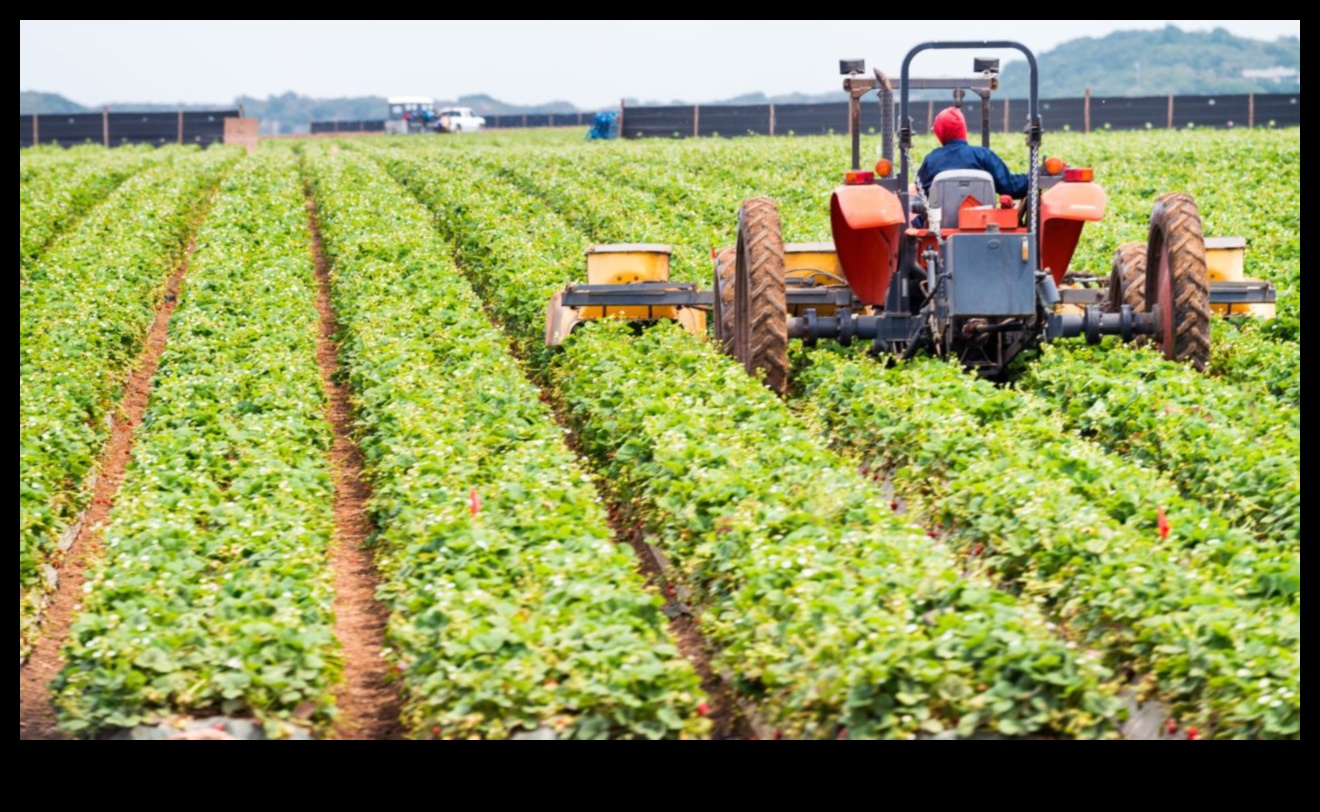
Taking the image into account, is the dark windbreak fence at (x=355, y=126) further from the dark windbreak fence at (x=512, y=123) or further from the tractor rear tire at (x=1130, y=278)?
the tractor rear tire at (x=1130, y=278)

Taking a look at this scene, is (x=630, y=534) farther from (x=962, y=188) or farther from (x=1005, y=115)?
(x=1005, y=115)

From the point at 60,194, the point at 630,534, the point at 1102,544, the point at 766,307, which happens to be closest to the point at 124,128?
the point at 60,194

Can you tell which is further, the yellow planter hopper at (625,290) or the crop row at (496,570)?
the yellow planter hopper at (625,290)

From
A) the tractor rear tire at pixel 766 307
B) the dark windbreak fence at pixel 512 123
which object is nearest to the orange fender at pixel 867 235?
the tractor rear tire at pixel 766 307

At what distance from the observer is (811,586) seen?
6.73m

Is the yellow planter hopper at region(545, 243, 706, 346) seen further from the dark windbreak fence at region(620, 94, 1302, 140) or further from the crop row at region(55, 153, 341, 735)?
the dark windbreak fence at region(620, 94, 1302, 140)

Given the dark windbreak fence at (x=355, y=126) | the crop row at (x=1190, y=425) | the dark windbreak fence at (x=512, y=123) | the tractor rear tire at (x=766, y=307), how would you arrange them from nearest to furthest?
the crop row at (x=1190, y=425)
the tractor rear tire at (x=766, y=307)
the dark windbreak fence at (x=512, y=123)
the dark windbreak fence at (x=355, y=126)

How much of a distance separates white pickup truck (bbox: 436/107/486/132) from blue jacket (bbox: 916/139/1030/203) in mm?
67367

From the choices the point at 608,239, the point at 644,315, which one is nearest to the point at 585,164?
the point at 608,239

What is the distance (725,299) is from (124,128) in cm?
4893

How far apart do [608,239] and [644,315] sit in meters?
9.28

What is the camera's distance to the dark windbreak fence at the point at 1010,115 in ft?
153

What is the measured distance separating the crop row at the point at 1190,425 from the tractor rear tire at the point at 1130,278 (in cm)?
64

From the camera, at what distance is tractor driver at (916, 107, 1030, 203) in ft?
37.7
